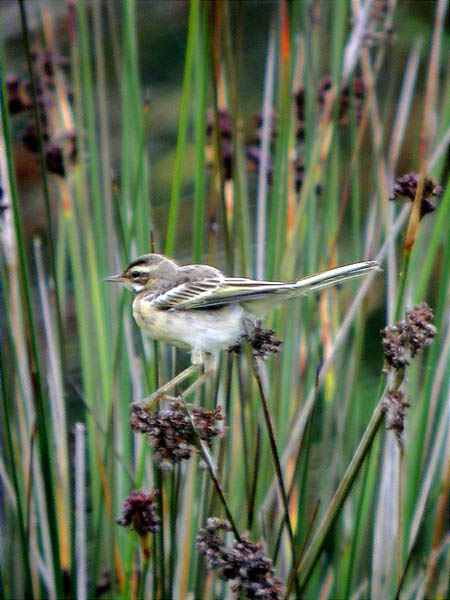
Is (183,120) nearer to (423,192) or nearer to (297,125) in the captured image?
(423,192)

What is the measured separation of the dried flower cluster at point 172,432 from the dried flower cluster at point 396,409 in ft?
0.58

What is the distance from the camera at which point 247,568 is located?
97 centimetres

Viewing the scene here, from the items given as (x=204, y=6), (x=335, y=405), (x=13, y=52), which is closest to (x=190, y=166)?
(x=13, y=52)

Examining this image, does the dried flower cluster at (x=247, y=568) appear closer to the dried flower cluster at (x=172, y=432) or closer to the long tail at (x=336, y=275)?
the dried flower cluster at (x=172, y=432)

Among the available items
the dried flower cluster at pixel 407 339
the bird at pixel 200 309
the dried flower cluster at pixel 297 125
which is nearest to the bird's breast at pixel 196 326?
the bird at pixel 200 309

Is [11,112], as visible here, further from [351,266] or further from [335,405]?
[351,266]

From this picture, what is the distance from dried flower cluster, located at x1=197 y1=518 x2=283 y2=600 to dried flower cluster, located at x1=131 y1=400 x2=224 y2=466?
95mm

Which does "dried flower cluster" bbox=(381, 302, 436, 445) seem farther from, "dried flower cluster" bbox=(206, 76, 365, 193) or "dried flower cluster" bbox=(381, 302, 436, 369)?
"dried flower cluster" bbox=(206, 76, 365, 193)

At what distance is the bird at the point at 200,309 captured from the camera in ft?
3.71

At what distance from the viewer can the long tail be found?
99 centimetres

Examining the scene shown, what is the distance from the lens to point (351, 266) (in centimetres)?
100

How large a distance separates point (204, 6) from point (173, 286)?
37 cm

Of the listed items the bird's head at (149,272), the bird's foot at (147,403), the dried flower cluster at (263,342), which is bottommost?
the bird's foot at (147,403)

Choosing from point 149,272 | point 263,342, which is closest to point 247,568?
point 263,342
